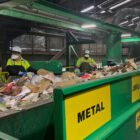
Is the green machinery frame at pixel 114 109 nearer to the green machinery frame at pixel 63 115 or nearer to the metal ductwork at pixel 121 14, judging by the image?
the green machinery frame at pixel 63 115

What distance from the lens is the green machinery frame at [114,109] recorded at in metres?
0.82

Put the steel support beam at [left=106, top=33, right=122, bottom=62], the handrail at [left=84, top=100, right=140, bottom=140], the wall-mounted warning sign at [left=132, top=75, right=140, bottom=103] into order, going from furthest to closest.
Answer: the steel support beam at [left=106, top=33, right=122, bottom=62] < the wall-mounted warning sign at [left=132, top=75, right=140, bottom=103] < the handrail at [left=84, top=100, right=140, bottom=140]

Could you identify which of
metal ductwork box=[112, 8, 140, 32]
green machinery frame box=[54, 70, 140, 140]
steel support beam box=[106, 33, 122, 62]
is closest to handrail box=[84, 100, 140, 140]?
green machinery frame box=[54, 70, 140, 140]

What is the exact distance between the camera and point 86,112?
1000mm

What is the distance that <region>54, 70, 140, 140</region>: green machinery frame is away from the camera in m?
0.82

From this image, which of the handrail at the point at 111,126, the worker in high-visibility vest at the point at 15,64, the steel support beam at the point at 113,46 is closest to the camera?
the handrail at the point at 111,126

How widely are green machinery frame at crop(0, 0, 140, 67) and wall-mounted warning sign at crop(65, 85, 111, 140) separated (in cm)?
133

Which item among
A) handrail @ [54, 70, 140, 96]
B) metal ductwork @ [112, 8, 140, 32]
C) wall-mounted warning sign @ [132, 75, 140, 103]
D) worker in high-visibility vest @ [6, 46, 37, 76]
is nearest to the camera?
handrail @ [54, 70, 140, 96]

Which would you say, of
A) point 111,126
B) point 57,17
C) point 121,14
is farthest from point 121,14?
point 111,126

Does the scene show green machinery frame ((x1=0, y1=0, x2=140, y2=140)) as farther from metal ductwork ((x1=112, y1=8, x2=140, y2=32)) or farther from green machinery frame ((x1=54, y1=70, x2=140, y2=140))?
metal ductwork ((x1=112, y1=8, x2=140, y2=32))

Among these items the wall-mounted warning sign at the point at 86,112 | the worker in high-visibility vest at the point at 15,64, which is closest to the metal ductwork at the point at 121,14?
the worker in high-visibility vest at the point at 15,64

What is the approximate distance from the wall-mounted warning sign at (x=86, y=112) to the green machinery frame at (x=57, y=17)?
133cm

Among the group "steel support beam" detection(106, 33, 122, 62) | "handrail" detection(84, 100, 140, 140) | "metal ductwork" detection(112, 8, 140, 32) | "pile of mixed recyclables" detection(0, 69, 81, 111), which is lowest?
"handrail" detection(84, 100, 140, 140)

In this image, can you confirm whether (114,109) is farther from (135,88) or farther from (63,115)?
(63,115)
